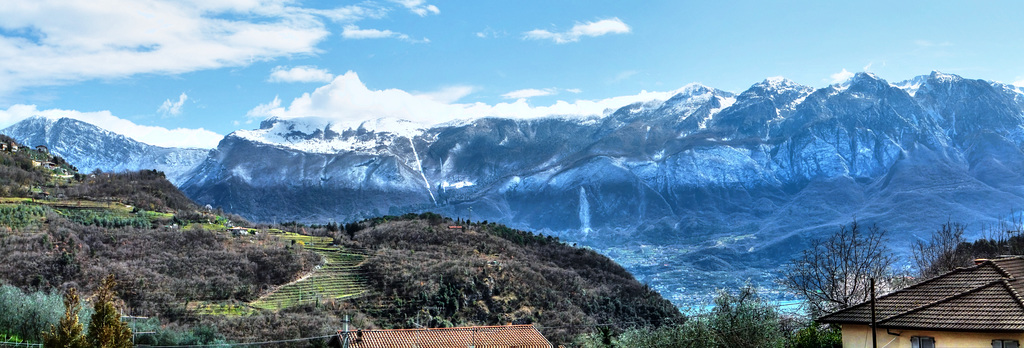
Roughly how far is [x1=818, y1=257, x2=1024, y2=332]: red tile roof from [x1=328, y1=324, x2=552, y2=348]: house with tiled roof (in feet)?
115

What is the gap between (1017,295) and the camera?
1798 cm

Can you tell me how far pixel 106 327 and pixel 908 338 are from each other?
2771 cm

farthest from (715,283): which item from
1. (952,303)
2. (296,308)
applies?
(952,303)

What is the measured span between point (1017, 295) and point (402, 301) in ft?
206

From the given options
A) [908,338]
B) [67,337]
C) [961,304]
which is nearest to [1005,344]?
[961,304]

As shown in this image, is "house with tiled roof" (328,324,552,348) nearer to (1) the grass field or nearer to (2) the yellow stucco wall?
(1) the grass field

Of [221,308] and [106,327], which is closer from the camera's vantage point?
[106,327]

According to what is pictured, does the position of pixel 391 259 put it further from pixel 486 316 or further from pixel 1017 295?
pixel 1017 295

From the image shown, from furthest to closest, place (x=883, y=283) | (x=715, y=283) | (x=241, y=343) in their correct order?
(x=715, y=283)
(x=241, y=343)
(x=883, y=283)

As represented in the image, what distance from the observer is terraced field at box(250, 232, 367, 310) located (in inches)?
2857

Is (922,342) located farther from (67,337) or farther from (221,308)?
(221,308)

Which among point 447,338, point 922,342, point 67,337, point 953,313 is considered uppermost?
point 953,313

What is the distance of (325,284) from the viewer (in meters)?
80.0

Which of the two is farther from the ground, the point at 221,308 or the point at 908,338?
the point at 908,338
